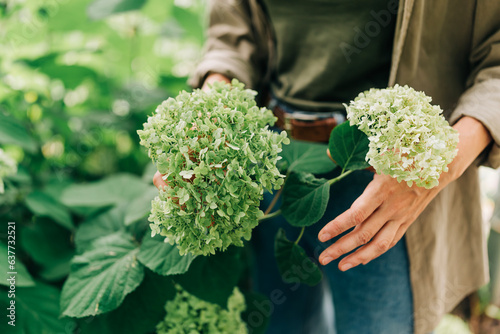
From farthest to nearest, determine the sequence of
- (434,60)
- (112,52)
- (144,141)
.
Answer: (112,52) < (434,60) < (144,141)

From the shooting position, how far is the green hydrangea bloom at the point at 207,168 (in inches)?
21.8

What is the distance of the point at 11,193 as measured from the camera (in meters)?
1.09

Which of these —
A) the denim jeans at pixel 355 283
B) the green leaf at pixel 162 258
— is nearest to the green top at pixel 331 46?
the denim jeans at pixel 355 283

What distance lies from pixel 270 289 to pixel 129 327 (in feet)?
1.75

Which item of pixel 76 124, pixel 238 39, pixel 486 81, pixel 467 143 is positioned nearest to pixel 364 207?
pixel 467 143

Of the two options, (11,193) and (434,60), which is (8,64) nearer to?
(11,193)

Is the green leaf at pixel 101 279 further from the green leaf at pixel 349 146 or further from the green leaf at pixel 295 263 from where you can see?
the green leaf at pixel 349 146

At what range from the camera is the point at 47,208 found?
1104 mm

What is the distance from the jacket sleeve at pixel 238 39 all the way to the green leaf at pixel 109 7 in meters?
0.32

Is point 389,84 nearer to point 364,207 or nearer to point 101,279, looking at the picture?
point 364,207

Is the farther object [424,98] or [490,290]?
[490,290]

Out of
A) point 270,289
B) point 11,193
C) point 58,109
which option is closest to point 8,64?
point 58,109

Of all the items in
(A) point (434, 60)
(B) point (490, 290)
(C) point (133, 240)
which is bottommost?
(B) point (490, 290)

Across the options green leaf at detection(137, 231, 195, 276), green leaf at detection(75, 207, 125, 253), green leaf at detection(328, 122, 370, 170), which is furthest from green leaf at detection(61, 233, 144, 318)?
green leaf at detection(328, 122, 370, 170)
